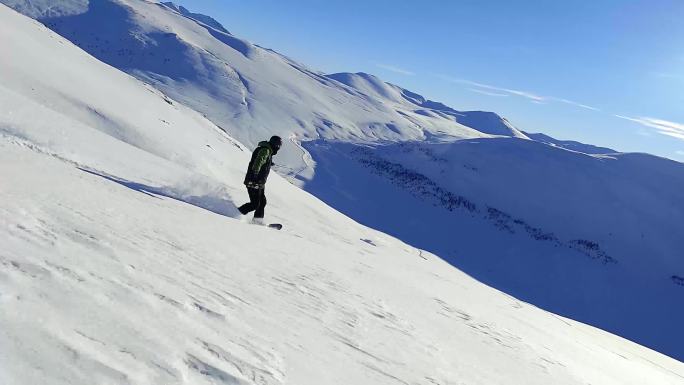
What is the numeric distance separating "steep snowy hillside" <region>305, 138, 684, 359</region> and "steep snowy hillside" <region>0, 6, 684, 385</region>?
20839 mm

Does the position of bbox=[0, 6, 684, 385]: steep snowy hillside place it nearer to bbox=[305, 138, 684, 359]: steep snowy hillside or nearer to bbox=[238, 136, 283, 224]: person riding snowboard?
bbox=[238, 136, 283, 224]: person riding snowboard

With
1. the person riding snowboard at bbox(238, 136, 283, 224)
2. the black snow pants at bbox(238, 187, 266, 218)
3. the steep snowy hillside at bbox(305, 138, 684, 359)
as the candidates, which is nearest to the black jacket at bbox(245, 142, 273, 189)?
the person riding snowboard at bbox(238, 136, 283, 224)

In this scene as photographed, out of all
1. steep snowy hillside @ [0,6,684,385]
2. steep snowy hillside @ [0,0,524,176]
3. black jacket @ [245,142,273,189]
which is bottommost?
steep snowy hillside @ [0,6,684,385]

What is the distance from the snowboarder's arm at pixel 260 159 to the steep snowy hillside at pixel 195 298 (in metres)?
1.06

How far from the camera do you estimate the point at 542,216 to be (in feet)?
156

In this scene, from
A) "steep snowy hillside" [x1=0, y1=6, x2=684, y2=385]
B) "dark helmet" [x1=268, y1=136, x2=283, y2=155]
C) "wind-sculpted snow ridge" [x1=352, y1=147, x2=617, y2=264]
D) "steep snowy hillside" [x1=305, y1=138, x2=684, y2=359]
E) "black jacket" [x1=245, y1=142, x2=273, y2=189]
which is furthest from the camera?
"wind-sculpted snow ridge" [x1=352, y1=147, x2=617, y2=264]

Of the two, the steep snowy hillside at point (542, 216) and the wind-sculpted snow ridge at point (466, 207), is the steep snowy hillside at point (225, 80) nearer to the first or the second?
the wind-sculpted snow ridge at point (466, 207)

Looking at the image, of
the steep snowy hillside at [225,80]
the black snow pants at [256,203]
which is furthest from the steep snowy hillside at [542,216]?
the black snow pants at [256,203]

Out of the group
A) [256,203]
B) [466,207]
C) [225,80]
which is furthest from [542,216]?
[225,80]

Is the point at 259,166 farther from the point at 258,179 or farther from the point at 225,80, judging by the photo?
the point at 225,80

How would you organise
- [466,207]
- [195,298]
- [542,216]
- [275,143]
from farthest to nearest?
[542,216]
[466,207]
[275,143]
[195,298]

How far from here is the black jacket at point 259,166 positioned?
1039 centimetres

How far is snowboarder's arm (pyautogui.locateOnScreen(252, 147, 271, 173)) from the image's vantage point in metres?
10.5

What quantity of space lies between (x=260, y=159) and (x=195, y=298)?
255 inches
